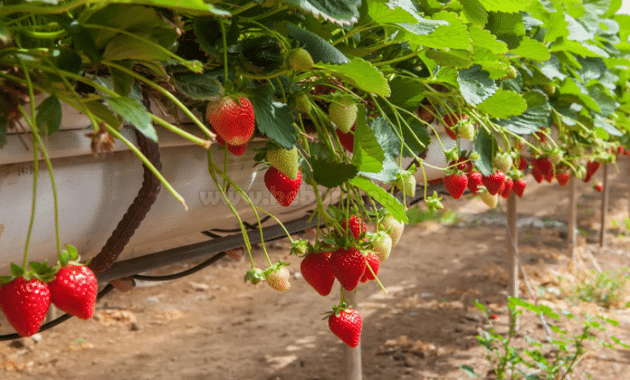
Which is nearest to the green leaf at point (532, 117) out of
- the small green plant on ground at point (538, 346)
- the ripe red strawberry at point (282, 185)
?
the ripe red strawberry at point (282, 185)

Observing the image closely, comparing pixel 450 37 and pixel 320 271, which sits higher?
pixel 450 37

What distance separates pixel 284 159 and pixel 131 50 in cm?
28

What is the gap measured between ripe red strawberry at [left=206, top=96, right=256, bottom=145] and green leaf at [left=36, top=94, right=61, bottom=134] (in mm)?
163

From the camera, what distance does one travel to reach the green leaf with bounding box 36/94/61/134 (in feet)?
1.88

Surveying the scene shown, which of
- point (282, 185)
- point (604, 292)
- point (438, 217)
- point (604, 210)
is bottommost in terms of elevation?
point (438, 217)

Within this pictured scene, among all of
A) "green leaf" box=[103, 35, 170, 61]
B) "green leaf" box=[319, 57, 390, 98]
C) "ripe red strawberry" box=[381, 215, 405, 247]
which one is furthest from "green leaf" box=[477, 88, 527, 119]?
"green leaf" box=[103, 35, 170, 61]

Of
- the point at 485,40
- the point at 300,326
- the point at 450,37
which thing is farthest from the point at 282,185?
the point at 300,326

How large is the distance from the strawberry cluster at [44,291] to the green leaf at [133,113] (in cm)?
15

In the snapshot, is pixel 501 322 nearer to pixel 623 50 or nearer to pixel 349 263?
pixel 623 50

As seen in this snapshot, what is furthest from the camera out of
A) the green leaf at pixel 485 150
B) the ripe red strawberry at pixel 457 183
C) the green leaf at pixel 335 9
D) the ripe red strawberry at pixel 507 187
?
the ripe red strawberry at pixel 507 187

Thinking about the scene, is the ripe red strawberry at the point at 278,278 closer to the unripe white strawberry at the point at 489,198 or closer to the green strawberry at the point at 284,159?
the green strawberry at the point at 284,159

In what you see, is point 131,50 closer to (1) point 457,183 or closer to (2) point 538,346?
(1) point 457,183

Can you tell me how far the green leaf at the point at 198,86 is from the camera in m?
0.66

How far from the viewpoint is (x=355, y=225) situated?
949 mm
